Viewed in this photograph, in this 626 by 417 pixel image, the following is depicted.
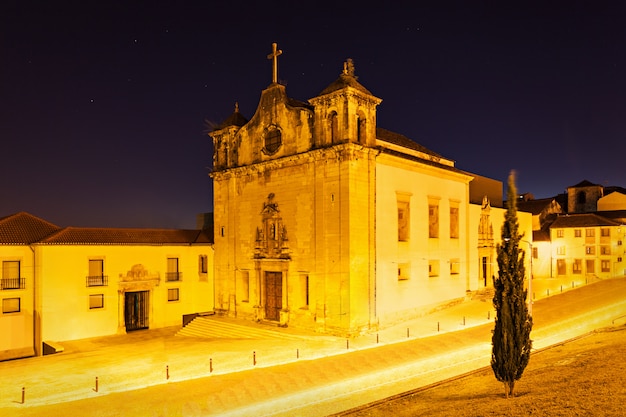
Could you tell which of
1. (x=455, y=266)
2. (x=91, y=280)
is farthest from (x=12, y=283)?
(x=455, y=266)

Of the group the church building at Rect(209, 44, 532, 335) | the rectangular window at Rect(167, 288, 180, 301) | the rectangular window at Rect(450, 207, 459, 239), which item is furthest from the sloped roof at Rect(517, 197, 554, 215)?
the rectangular window at Rect(167, 288, 180, 301)

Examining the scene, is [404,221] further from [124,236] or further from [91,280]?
[91,280]

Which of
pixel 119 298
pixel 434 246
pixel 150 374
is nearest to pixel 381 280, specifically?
pixel 434 246

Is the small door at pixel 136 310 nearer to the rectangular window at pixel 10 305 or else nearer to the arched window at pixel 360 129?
the rectangular window at pixel 10 305

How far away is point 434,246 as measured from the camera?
31.9 m

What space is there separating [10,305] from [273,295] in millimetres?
15205

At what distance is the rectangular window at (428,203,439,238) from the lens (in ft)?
105

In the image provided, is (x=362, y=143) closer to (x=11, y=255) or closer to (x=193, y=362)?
(x=193, y=362)

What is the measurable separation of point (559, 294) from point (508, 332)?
27.8 m

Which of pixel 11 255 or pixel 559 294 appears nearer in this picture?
pixel 11 255

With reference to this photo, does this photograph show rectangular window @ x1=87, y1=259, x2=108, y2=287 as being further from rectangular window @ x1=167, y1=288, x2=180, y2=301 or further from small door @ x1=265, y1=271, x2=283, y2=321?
small door @ x1=265, y1=271, x2=283, y2=321

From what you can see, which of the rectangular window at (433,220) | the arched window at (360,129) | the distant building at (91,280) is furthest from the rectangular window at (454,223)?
the distant building at (91,280)

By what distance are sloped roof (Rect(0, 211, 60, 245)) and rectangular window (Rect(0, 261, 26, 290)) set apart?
1282 mm

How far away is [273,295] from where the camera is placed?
99.5ft
